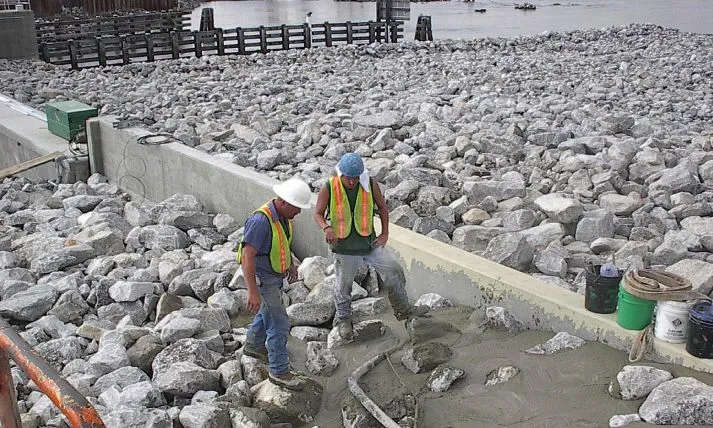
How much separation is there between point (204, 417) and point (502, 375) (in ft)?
6.40

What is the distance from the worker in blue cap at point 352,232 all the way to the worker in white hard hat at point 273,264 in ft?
1.53

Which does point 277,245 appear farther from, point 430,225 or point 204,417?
point 430,225

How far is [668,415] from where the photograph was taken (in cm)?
418

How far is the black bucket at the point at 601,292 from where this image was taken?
5066 mm

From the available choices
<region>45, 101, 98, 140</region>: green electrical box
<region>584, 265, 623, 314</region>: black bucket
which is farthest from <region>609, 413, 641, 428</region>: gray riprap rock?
<region>45, 101, 98, 140</region>: green electrical box

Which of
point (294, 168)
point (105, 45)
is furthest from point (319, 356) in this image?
point (105, 45)

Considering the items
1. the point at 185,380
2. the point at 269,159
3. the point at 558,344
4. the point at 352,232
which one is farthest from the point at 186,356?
the point at 269,159

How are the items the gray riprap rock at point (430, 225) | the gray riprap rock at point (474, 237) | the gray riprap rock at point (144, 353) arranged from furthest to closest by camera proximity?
1. the gray riprap rock at point (430, 225)
2. the gray riprap rock at point (474, 237)
3. the gray riprap rock at point (144, 353)

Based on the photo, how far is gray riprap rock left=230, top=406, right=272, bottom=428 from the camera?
4562mm

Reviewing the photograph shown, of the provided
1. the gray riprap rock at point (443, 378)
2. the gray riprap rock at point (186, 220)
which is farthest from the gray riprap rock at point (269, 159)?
the gray riprap rock at point (443, 378)

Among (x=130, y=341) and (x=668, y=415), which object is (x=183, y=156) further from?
(x=668, y=415)

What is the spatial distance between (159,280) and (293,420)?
2.88 meters

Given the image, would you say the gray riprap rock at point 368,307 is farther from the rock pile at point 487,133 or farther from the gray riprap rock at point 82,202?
the gray riprap rock at point 82,202

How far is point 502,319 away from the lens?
554cm
